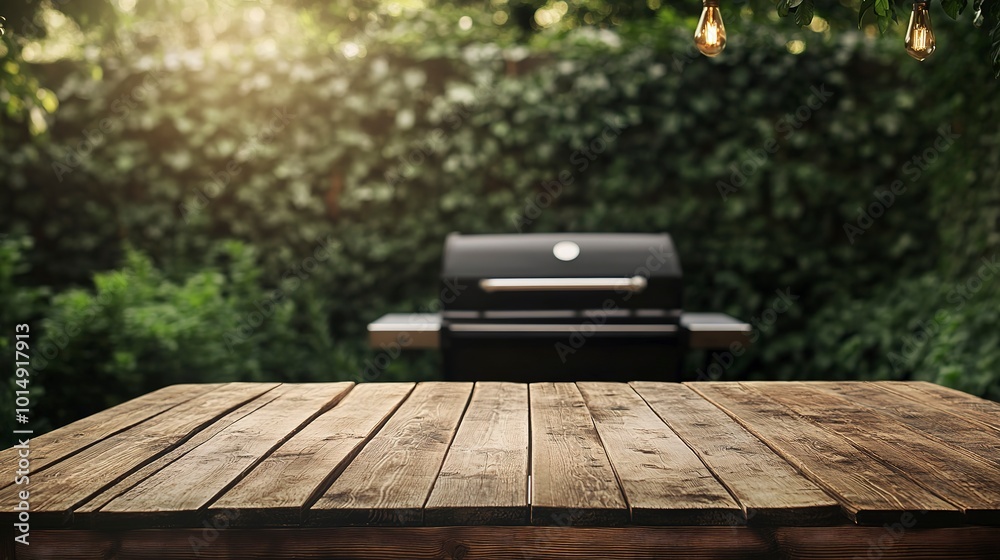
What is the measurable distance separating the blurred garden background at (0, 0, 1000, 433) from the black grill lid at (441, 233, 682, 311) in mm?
1211

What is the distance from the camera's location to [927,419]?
2.04 meters

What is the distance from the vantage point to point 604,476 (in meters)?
1.52

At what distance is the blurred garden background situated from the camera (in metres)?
4.92

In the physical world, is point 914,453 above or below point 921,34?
below

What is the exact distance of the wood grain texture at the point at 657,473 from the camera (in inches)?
52.9

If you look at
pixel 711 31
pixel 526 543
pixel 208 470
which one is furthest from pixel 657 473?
pixel 711 31

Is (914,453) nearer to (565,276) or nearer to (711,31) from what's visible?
(711,31)

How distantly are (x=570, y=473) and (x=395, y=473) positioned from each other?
1.11 ft

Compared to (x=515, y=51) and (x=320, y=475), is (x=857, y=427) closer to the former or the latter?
(x=320, y=475)

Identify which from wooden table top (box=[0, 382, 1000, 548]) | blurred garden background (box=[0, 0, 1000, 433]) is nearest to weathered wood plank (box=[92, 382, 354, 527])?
wooden table top (box=[0, 382, 1000, 548])

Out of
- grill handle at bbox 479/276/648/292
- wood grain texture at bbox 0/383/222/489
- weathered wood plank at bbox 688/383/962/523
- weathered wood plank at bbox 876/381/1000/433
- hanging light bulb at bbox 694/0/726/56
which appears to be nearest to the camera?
weathered wood plank at bbox 688/383/962/523

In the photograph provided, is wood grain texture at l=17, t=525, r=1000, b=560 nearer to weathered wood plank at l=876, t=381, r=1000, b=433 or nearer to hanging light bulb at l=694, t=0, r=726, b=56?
weathered wood plank at l=876, t=381, r=1000, b=433

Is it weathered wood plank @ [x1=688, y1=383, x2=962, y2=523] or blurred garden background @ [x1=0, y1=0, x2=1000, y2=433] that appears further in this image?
blurred garden background @ [x1=0, y1=0, x2=1000, y2=433]

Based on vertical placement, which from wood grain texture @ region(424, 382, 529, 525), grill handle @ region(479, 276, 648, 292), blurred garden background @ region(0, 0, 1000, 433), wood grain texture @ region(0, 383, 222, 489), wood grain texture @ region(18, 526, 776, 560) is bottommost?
wood grain texture @ region(18, 526, 776, 560)
